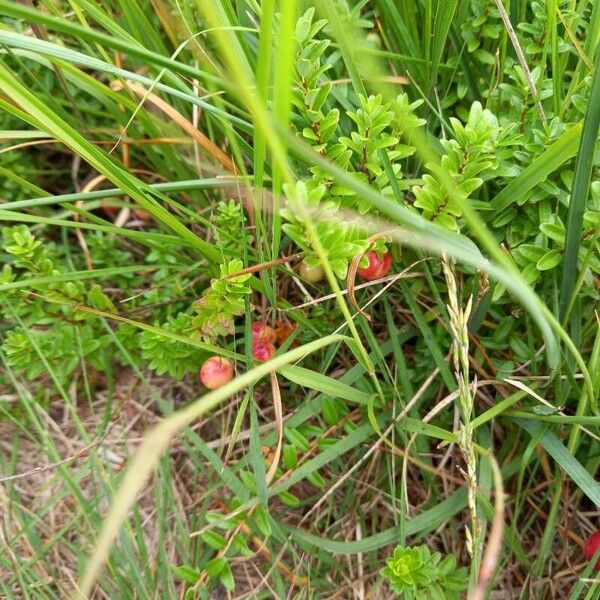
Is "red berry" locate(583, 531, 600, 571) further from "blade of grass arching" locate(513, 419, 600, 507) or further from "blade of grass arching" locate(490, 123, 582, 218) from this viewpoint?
"blade of grass arching" locate(490, 123, 582, 218)

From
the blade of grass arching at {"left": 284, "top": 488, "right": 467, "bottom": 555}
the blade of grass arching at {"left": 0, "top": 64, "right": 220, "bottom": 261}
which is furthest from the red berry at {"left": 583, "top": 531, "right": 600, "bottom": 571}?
the blade of grass arching at {"left": 0, "top": 64, "right": 220, "bottom": 261}

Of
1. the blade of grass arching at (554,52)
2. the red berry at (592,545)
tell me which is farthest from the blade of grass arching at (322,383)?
the blade of grass arching at (554,52)

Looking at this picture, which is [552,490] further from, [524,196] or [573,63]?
[573,63]

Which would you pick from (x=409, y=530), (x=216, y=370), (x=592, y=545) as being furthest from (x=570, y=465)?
(x=216, y=370)

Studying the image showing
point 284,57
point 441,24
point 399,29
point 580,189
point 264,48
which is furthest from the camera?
point 399,29

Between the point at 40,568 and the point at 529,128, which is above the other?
the point at 529,128

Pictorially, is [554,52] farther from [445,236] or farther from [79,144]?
[79,144]

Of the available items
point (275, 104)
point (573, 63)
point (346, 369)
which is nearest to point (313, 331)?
point (346, 369)
